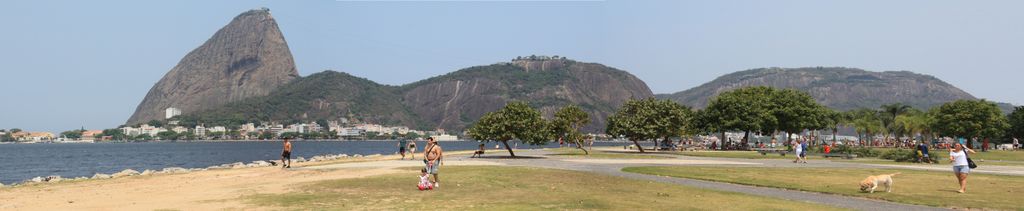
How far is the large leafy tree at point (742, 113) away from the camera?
274 ft

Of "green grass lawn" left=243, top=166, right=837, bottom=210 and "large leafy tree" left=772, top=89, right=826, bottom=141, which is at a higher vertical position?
"large leafy tree" left=772, top=89, right=826, bottom=141

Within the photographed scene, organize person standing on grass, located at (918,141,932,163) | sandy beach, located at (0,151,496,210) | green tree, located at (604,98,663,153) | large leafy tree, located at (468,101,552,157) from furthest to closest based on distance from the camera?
1. green tree, located at (604,98,663,153)
2. large leafy tree, located at (468,101,552,157)
3. person standing on grass, located at (918,141,932,163)
4. sandy beach, located at (0,151,496,210)

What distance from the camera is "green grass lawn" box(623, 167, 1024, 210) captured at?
20.2 meters

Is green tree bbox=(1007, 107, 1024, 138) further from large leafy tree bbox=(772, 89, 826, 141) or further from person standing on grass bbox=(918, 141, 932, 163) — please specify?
person standing on grass bbox=(918, 141, 932, 163)

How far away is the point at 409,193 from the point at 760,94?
267 ft

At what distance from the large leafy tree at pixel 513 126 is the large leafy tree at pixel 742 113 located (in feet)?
131

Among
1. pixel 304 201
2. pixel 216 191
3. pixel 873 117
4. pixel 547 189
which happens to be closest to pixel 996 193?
pixel 547 189

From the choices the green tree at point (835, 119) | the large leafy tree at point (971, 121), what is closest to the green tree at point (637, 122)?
the large leafy tree at point (971, 121)

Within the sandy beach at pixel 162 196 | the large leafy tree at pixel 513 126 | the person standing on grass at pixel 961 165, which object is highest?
the large leafy tree at pixel 513 126

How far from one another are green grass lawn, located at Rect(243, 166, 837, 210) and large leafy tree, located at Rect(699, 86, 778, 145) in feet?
201

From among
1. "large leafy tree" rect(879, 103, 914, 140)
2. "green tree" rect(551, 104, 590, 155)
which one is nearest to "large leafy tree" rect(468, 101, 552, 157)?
"green tree" rect(551, 104, 590, 155)

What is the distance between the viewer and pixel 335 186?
23.9 meters

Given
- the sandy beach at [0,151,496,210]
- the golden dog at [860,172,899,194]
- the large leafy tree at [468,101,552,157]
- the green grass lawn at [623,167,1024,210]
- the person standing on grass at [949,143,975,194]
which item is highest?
the large leafy tree at [468,101,552,157]

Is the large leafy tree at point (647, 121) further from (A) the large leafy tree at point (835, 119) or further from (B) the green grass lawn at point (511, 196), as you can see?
(A) the large leafy tree at point (835, 119)
